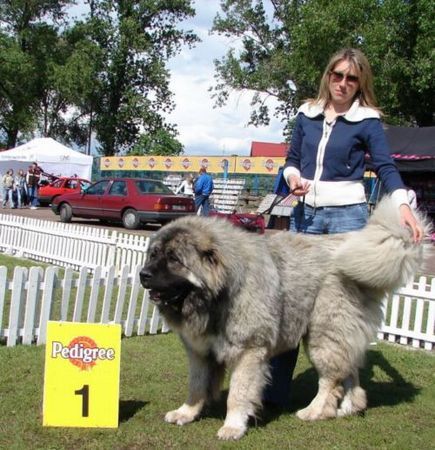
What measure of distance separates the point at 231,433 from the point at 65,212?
17.4 metres

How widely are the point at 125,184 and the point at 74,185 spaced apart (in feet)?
29.3

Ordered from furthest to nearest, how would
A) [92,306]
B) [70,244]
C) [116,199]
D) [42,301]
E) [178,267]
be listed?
[116,199], [70,244], [92,306], [42,301], [178,267]

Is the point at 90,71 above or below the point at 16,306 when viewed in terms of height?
above

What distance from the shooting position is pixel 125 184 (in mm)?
18578

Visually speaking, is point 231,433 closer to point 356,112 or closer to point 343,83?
point 356,112

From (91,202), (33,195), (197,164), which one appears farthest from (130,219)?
(33,195)

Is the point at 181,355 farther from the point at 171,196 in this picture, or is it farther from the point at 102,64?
the point at 102,64

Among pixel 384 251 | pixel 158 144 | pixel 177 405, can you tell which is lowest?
pixel 177 405

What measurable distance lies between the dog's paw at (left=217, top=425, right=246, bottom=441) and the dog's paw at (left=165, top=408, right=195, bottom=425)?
0.30 metres

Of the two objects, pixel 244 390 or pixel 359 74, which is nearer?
pixel 244 390

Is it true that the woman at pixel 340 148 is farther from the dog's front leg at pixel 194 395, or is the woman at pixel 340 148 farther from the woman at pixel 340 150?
the dog's front leg at pixel 194 395

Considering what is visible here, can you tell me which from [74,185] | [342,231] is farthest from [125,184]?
[342,231]

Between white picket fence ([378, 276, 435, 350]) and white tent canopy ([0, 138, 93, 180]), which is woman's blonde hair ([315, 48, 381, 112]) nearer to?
white picket fence ([378, 276, 435, 350])

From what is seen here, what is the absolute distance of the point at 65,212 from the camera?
20.0 m
